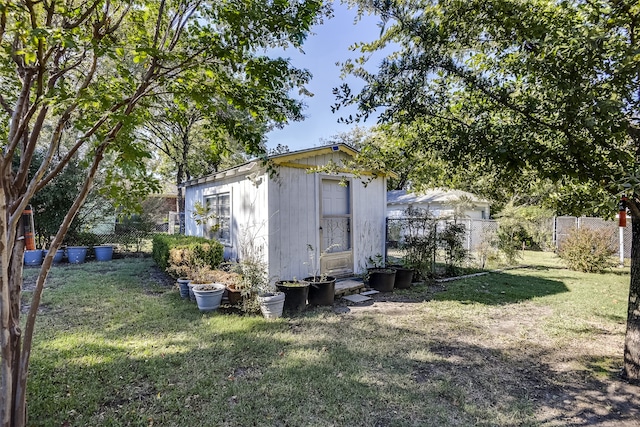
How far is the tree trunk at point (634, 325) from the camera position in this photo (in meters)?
3.24

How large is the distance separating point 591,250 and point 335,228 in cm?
761

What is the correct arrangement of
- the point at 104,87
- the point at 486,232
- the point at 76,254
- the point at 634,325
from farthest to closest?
the point at 76,254 < the point at 486,232 < the point at 634,325 < the point at 104,87

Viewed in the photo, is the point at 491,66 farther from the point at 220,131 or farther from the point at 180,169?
the point at 180,169

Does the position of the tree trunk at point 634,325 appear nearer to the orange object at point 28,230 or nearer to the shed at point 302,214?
the shed at point 302,214

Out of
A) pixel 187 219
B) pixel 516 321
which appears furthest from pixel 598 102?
pixel 187 219

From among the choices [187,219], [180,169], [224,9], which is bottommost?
[187,219]

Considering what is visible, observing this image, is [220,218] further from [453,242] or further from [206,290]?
[453,242]

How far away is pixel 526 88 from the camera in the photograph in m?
3.28

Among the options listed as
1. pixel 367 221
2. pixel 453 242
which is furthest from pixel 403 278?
pixel 453 242

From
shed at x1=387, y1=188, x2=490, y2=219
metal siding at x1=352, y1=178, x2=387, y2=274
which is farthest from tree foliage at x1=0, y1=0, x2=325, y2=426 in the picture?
shed at x1=387, y1=188, x2=490, y2=219

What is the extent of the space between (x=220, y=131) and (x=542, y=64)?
2.76 metres

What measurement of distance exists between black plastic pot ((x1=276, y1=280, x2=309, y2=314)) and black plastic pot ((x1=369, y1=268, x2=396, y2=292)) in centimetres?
199

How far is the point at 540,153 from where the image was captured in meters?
2.80

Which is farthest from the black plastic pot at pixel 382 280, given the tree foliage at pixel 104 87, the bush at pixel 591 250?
the bush at pixel 591 250
